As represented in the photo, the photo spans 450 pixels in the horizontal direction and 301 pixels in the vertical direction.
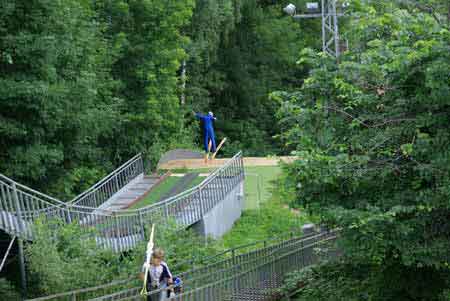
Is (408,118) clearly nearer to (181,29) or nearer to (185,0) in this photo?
(185,0)

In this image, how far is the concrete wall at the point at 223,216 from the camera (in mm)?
25125

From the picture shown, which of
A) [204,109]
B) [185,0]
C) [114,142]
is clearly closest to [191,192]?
[114,142]

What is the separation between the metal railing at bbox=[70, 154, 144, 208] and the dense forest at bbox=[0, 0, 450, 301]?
2.26 feet

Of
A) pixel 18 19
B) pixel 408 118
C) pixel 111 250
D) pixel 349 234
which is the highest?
pixel 18 19

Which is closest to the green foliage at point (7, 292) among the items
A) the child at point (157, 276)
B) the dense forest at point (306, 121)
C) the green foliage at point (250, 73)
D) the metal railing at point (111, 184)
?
the dense forest at point (306, 121)

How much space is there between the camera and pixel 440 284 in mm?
14617

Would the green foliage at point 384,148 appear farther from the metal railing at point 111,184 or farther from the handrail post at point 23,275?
the metal railing at point 111,184

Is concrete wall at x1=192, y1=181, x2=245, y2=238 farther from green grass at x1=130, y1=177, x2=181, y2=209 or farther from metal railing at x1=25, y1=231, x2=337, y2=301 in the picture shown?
metal railing at x1=25, y1=231, x2=337, y2=301

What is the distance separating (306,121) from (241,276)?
118 inches

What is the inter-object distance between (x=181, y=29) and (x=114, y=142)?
590 inches

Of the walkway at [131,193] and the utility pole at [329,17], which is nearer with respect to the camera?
Answer: the utility pole at [329,17]

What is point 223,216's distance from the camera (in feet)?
89.0

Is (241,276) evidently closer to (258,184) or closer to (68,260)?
(68,260)

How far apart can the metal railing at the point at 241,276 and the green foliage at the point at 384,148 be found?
2.03 meters
